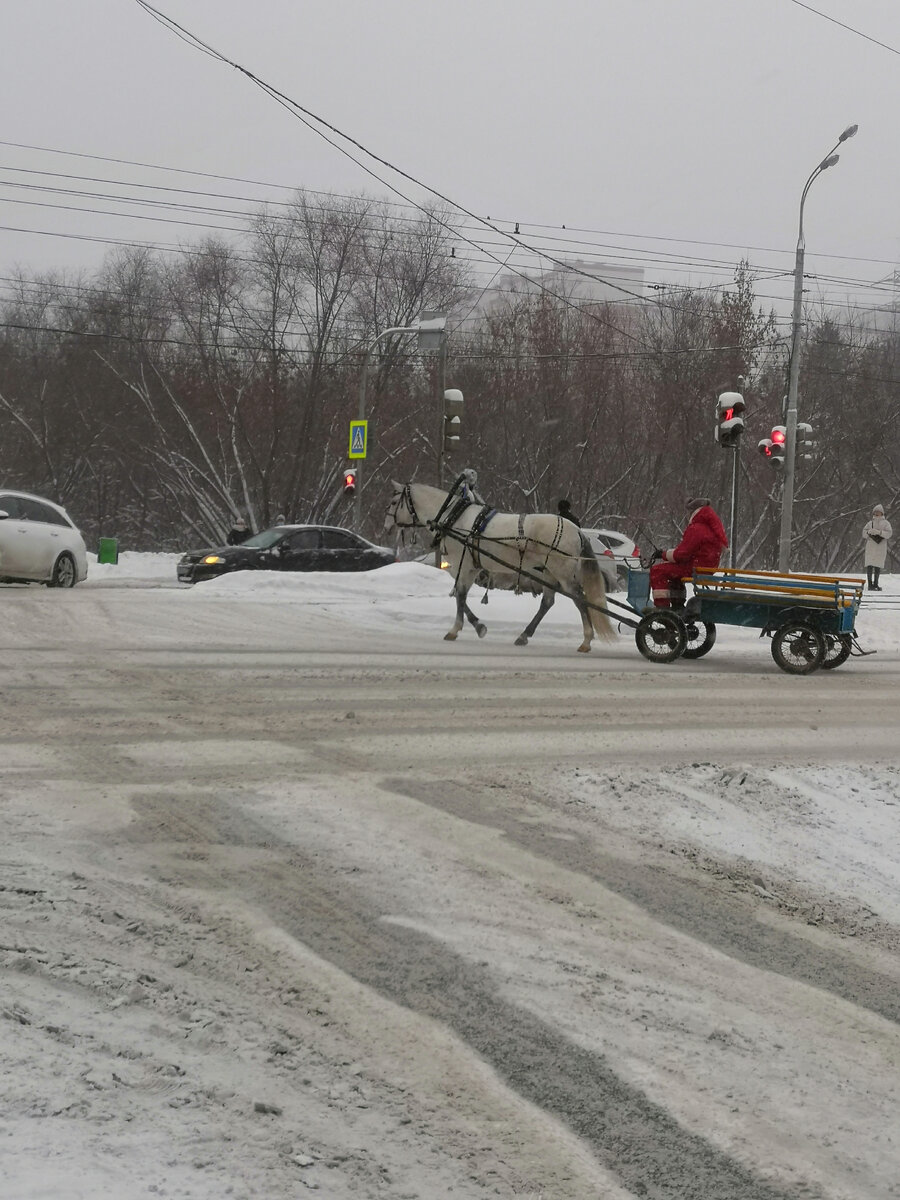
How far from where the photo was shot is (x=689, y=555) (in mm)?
16062

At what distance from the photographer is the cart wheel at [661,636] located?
53.6ft

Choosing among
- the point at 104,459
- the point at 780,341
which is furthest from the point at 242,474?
the point at 780,341

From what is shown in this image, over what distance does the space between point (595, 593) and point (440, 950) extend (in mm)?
11862

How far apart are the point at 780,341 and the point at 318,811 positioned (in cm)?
4400

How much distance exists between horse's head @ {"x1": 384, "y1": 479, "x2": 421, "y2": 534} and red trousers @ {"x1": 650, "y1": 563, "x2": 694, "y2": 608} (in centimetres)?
329

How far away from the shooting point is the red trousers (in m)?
16.2

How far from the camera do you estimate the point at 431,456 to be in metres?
47.7

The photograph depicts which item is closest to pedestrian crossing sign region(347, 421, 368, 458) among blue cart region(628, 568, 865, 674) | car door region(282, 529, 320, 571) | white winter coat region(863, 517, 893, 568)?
car door region(282, 529, 320, 571)

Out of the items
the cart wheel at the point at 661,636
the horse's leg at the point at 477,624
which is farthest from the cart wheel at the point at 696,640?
the horse's leg at the point at 477,624

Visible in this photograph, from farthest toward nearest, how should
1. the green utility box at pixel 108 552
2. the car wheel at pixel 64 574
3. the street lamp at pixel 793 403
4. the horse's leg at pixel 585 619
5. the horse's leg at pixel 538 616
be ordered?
the green utility box at pixel 108 552 → the street lamp at pixel 793 403 → the car wheel at pixel 64 574 → the horse's leg at pixel 538 616 → the horse's leg at pixel 585 619

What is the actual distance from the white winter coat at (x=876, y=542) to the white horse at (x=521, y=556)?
1603cm

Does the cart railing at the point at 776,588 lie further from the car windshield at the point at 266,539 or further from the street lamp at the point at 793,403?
the car windshield at the point at 266,539

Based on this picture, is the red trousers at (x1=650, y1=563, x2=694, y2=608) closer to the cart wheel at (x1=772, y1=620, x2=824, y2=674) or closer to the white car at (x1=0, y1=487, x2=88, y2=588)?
the cart wheel at (x1=772, y1=620, x2=824, y2=674)

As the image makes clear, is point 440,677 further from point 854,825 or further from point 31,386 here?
point 31,386
